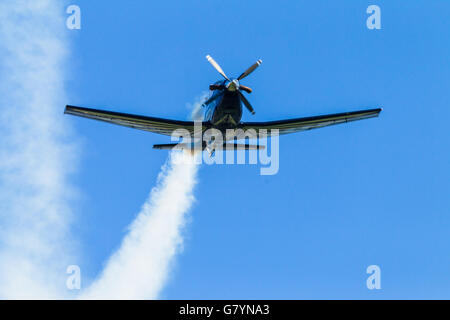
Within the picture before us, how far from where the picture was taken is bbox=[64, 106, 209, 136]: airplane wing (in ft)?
106

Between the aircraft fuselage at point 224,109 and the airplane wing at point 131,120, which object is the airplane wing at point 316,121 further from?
the airplane wing at point 131,120

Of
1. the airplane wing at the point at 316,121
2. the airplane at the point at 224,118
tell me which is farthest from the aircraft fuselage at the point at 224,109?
the airplane wing at the point at 316,121

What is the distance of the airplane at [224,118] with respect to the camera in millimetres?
31094

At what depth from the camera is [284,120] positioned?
35.2 m

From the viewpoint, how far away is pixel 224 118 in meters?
31.8

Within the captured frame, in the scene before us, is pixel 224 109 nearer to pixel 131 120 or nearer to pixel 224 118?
pixel 224 118

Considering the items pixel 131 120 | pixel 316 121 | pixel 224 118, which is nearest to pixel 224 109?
pixel 224 118

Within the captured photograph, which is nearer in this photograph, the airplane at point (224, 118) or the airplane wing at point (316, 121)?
the airplane at point (224, 118)

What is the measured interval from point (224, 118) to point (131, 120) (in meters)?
6.26

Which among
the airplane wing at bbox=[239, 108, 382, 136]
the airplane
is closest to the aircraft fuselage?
the airplane
